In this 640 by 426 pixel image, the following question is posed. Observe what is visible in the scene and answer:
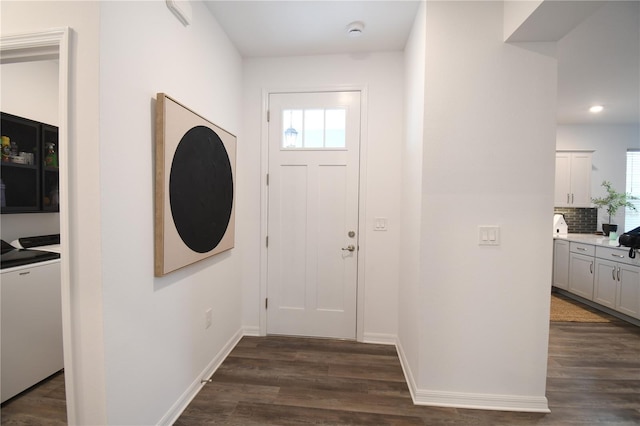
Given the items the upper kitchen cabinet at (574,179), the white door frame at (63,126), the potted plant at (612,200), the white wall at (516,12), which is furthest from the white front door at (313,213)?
the potted plant at (612,200)

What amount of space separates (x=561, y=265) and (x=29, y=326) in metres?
5.92

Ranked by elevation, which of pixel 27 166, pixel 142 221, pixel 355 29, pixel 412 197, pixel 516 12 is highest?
pixel 355 29

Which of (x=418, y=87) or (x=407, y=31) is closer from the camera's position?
(x=418, y=87)

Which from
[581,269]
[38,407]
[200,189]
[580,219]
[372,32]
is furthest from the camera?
[580,219]

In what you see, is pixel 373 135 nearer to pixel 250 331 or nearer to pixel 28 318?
pixel 250 331

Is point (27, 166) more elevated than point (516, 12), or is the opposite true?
point (516, 12)

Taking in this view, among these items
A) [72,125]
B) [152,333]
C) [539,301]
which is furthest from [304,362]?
[72,125]

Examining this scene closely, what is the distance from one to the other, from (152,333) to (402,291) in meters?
1.87

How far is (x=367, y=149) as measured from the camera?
262cm

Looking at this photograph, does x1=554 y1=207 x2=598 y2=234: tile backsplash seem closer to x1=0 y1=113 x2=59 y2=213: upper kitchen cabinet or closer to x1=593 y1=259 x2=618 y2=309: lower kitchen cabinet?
x1=593 y1=259 x2=618 y2=309: lower kitchen cabinet

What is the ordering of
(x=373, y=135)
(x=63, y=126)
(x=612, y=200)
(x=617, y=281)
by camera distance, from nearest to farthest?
(x=63, y=126), (x=373, y=135), (x=617, y=281), (x=612, y=200)

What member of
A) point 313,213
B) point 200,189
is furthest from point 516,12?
point 200,189

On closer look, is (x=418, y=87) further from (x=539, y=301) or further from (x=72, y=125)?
(x=72, y=125)

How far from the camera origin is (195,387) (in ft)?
6.27
